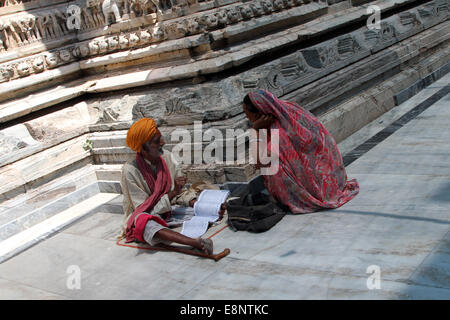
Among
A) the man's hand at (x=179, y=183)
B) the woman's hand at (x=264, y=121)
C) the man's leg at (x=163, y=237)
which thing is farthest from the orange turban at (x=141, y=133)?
the woman's hand at (x=264, y=121)

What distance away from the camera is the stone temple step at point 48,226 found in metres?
4.39

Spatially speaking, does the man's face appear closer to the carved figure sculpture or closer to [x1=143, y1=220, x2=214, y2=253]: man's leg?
[x1=143, y1=220, x2=214, y2=253]: man's leg

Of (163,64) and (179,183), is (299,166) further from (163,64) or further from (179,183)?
(163,64)

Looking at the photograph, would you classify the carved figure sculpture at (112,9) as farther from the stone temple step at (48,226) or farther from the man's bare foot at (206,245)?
the man's bare foot at (206,245)

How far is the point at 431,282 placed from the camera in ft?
8.54

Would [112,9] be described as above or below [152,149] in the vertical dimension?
above

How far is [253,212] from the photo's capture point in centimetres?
380

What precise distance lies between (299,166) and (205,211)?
83cm

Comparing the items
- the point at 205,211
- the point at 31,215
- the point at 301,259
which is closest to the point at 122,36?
the point at 31,215

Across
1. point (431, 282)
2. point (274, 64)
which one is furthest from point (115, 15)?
point (431, 282)

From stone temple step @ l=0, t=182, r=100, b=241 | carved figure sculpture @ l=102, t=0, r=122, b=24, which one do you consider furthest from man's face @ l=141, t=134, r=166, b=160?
carved figure sculpture @ l=102, t=0, r=122, b=24
